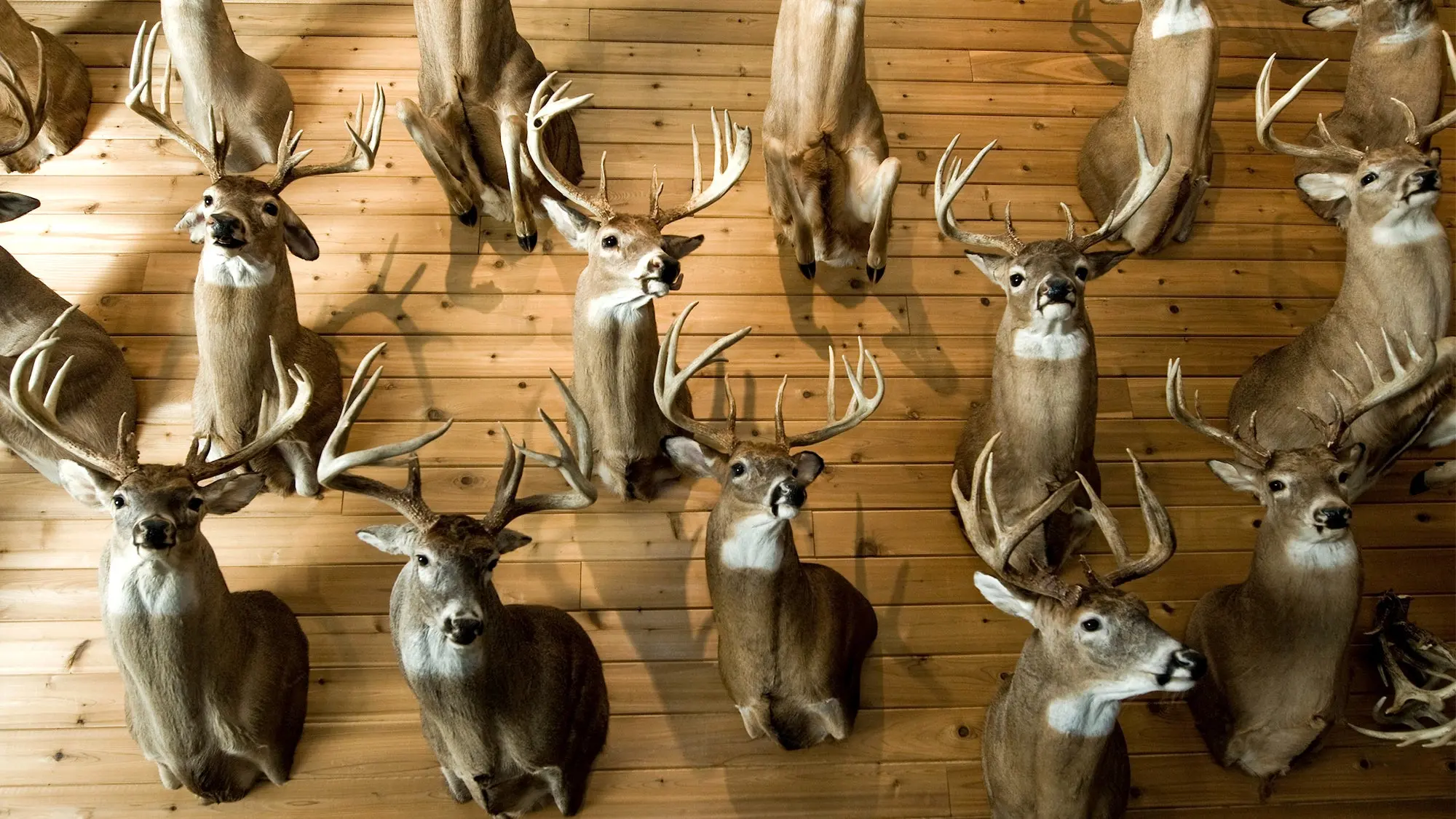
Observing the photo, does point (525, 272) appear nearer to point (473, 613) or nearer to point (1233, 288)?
point (473, 613)

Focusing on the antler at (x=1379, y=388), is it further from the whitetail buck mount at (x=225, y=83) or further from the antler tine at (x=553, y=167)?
the whitetail buck mount at (x=225, y=83)

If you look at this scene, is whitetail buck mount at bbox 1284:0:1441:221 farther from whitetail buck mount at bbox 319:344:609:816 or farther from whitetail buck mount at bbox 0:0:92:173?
whitetail buck mount at bbox 0:0:92:173

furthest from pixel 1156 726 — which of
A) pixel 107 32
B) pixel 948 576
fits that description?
pixel 107 32

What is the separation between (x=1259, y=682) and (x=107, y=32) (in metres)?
4.67

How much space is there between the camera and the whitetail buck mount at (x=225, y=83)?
147 inches

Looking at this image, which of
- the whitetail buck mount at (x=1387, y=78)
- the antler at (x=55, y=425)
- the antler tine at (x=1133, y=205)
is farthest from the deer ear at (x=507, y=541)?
the whitetail buck mount at (x=1387, y=78)

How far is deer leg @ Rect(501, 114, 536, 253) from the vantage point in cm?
354

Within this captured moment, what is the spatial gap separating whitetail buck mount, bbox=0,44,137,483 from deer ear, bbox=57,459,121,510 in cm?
59

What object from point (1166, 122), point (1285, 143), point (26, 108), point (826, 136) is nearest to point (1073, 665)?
point (826, 136)

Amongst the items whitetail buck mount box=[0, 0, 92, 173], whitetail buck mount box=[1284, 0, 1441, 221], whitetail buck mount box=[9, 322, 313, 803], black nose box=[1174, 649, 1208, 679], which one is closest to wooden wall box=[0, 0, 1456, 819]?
whitetail buck mount box=[0, 0, 92, 173]

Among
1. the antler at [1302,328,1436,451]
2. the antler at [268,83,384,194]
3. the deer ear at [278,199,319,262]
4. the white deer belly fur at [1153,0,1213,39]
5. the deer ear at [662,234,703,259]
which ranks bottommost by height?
the antler at [1302,328,1436,451]

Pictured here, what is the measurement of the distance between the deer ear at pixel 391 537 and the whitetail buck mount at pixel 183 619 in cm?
39

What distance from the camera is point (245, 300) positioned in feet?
10.3

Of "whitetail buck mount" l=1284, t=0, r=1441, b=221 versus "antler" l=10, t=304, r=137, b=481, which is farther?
"whitetail buck mount" l=1284, t=0, r=1441, b=221
